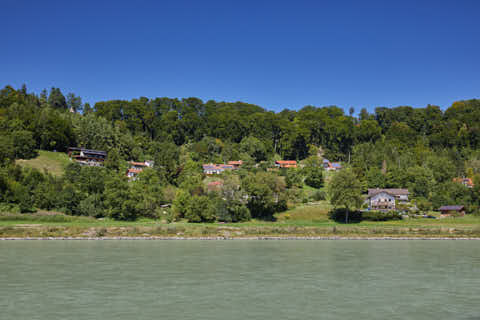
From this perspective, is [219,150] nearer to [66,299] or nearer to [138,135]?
[138,135]

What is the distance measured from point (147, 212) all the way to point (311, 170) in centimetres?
4507

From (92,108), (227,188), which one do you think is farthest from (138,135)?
(227,188)

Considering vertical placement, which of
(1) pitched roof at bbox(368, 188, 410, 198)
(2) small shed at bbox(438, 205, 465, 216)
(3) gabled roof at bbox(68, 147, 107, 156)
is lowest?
(2) small shed at bbox(438, 205, 465, 216)

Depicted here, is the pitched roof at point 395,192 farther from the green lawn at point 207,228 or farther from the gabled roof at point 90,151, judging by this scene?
the gabled roof at point 90,151

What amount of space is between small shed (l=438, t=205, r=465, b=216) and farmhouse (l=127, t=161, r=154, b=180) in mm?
62978

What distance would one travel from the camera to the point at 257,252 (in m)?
37.8

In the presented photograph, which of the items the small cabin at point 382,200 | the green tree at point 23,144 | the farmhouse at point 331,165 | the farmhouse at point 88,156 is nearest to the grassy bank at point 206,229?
the small cabin at point 382,200

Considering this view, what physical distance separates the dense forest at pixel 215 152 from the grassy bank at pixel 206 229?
5122 mm


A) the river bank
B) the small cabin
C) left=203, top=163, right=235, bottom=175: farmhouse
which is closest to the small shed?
the small cabin

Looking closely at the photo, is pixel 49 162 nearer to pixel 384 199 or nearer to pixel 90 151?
pixel 90 151

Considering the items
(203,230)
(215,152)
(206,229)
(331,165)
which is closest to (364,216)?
(206,229)

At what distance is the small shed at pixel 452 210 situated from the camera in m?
75.2

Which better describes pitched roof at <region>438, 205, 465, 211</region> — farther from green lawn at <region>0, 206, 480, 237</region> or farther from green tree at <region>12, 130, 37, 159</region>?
green tree at <region>12, 130, 37, 159</region>

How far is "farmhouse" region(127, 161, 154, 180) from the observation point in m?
98.4
